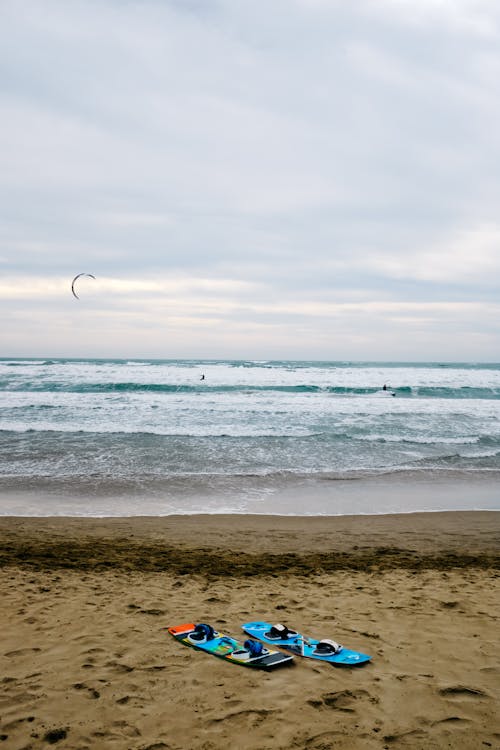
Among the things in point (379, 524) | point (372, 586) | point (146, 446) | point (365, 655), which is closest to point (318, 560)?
point (372, 586)

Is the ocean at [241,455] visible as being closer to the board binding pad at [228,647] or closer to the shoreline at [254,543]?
the shoreline at [254,543]

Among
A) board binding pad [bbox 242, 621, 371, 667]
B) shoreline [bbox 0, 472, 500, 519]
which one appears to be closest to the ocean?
shoreline [bbox 0, 472, 500, 519]

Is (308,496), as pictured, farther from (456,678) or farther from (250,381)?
(250,381)

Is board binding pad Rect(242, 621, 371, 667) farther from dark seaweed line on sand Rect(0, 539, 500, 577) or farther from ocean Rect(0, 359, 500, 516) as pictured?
ocean Rect(0, 359, 500, 516)

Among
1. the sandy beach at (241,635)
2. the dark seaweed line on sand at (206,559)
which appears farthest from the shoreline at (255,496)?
the dark seaweed line on sand at (206,559)

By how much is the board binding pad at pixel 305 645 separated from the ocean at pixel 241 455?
484cm

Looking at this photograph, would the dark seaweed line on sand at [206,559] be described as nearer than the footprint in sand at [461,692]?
No

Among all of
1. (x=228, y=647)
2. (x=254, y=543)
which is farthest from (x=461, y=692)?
(x=254, y=543)

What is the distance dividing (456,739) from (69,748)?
2134 mm

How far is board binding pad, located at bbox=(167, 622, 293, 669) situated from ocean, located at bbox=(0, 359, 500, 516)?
4917mm

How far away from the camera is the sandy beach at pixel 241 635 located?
287 centimetres

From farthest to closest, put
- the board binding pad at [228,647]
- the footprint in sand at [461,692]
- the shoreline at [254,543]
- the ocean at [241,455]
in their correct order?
the ocean at [241,455] → the shoreline at [254,543] → the board binding pad at [228,647] → the footprint in sand at [461,692]

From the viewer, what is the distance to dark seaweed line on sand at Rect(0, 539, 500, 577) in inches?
236

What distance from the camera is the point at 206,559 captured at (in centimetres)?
646
